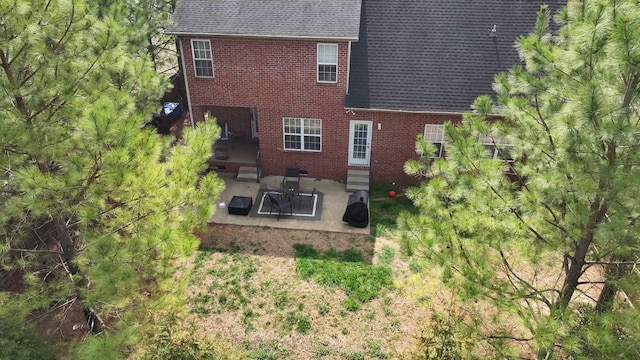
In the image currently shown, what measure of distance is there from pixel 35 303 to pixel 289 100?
10122mm

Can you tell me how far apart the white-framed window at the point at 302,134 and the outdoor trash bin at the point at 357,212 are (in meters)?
3.10

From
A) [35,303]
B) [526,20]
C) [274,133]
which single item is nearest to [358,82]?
[274,133]

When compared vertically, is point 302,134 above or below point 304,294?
above

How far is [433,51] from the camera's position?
15.2 meters

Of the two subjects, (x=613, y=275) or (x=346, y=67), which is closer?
(x=613, y=275)

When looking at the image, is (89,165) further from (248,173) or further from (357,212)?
(248,173)

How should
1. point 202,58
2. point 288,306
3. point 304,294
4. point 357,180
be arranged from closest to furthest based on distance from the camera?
1. point 288,306
2. point 304,294
3. point 202,58
4. point 357,180

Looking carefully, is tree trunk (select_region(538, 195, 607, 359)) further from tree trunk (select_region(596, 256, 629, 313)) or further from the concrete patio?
the concrete patio

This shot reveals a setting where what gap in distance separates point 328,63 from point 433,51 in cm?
387

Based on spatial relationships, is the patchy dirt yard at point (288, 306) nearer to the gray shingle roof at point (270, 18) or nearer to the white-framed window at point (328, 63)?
the white-framed window at point (328, 63)

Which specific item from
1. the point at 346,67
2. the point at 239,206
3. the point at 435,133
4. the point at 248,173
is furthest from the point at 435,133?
the point at 239,206

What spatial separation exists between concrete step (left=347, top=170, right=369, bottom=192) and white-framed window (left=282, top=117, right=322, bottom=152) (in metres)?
1.53

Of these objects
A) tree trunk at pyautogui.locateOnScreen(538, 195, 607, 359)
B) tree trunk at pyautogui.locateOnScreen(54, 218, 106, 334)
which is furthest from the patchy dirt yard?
tree trunk at pyautogui.locateOnScreen(538, 195, 607, 359)

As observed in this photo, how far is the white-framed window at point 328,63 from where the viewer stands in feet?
46.4
